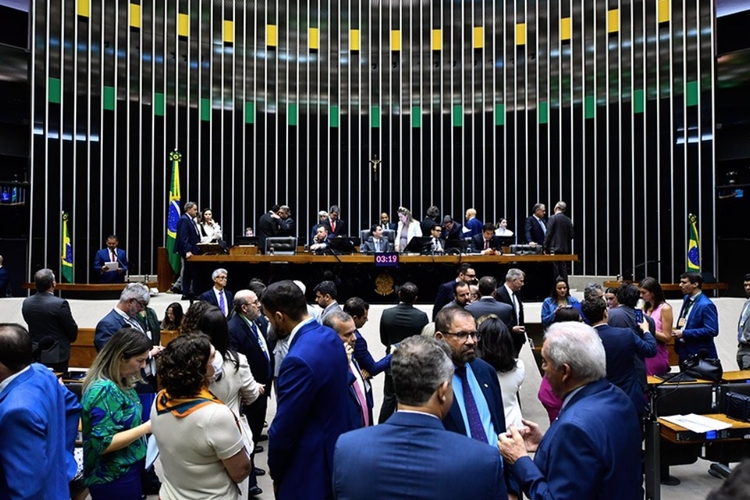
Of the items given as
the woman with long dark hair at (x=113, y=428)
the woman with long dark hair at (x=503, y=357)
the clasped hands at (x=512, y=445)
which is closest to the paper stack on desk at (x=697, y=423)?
the woman with long dark hair at (x=503, y=357)

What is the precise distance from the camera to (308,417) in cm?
246

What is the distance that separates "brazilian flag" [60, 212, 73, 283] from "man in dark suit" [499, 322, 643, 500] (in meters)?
11.3

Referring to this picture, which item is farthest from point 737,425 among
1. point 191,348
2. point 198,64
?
point 198,64

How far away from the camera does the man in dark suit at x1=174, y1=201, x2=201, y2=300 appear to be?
9.29 m

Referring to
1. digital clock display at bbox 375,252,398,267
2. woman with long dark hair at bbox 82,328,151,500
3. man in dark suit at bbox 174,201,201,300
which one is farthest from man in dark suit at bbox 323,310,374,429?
A: man in dark suit at bbox 174,201,201,300

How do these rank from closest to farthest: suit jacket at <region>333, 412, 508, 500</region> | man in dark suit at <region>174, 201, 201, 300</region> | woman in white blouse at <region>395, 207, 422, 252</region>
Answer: suit jacket at <region>333, 412, 508, 500</region> < man in dark suit at <region>174, 201, 201, 300</region> < woman in white blouse at <region>395, 207, 422, 252</region>

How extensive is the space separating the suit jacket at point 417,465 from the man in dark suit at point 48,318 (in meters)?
4.39

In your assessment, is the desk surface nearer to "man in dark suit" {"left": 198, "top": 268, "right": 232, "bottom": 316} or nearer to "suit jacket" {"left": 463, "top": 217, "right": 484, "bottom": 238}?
"suit jacket" {"left": 463, "top": 217, "right": 484, "bottom": 238}

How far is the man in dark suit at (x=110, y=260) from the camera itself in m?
10.6

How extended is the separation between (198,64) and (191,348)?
13152mm

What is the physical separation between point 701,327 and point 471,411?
3.64 m

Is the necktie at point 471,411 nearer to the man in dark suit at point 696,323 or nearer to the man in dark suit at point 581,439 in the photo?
the man in dark suit at point 581,439

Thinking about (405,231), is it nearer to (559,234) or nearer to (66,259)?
(559,234)

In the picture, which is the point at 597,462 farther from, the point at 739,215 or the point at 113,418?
the point at 739,215
